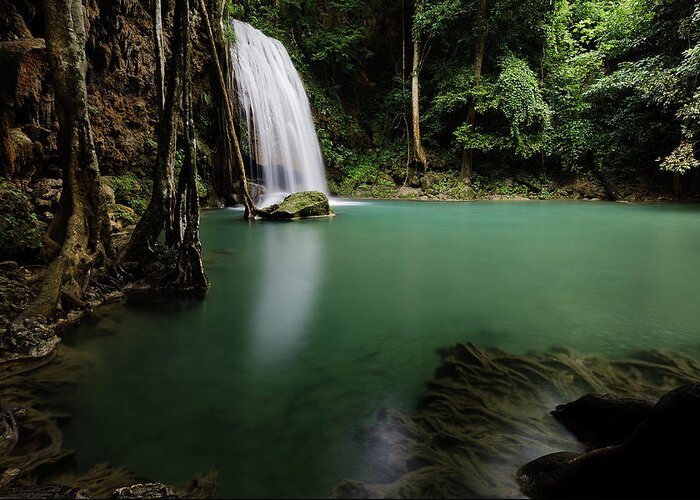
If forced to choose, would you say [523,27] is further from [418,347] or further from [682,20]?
[418,347]

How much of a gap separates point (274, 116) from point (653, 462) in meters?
14.9

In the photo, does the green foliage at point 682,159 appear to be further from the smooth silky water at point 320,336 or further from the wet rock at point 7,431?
the wet rock at point 7,431

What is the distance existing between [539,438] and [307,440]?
3.92 ft

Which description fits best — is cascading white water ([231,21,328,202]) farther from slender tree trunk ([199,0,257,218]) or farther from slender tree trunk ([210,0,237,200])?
slender tree trunk ([199,0,257,218])

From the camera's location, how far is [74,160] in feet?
14.5

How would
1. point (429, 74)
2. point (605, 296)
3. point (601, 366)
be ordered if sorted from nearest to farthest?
point (601, 366) < point (605, 296) < point (429, 74)

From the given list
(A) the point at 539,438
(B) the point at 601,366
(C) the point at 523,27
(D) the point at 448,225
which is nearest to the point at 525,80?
(C) the point at 523,27

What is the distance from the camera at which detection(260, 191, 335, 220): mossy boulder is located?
11.1 meters

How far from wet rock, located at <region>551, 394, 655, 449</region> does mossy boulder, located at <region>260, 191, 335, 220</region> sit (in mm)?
9462

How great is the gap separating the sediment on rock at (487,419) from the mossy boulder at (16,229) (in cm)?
502

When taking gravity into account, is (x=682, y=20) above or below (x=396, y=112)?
above

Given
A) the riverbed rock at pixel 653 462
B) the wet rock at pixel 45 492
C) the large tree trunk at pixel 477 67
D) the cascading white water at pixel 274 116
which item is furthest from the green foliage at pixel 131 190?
the large tree trunk at pixel 477 67

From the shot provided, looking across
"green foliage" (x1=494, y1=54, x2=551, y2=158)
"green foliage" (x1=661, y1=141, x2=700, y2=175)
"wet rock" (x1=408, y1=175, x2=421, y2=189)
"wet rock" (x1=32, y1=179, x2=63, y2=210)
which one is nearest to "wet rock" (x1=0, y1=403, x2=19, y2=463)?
"wet rock" (x1=32, y1=179, x2=63, y2=210)

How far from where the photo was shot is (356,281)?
18.0 ft
